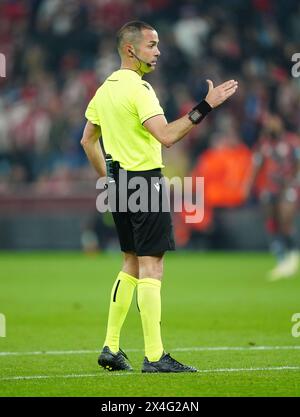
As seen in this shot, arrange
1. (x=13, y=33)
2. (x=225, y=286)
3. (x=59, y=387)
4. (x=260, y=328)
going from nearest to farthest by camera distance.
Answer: (x=59, y=387) → (x=260, y=328) → (x=225, y=286) → (x=13, y=33)

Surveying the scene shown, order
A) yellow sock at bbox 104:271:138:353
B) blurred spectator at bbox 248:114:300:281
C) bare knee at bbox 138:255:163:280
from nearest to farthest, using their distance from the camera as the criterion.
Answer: bare knee at bbox 138:255:163:280
yellow sock at bbox 104:271:138:353
blurred spectator at bbox 248:114:300:281

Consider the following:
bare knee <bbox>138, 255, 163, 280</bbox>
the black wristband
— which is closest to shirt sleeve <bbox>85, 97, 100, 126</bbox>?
the black wristband

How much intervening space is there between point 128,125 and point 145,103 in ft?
0.84

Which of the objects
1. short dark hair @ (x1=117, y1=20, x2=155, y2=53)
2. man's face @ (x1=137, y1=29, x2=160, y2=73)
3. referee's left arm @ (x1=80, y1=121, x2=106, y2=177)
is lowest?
referee's left arm @ (x1=80, y1=121, x2=106, y2=177)

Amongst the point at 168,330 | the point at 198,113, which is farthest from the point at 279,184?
the point at 198,113

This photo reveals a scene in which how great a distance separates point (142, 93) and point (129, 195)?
736 millimetres

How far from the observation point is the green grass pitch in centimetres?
753

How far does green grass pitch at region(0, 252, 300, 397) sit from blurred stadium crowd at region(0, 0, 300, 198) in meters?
3.19

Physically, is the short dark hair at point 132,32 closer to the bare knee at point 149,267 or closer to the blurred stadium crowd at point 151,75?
the bare knee at point 149,267

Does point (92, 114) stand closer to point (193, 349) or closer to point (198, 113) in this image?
point (198, 113)

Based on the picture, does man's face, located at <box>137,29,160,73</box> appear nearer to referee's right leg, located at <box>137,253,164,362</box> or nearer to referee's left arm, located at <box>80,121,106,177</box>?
referee's left arm, located at <box>80,121,106,177</box>

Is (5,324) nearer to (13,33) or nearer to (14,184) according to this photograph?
(14,184)

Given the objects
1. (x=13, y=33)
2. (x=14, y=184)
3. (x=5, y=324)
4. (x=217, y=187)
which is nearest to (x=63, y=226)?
(x=14, y=184)

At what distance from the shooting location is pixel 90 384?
7559mm
